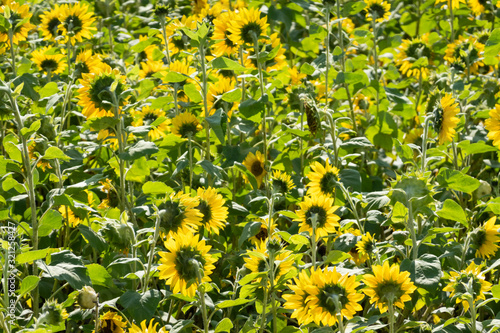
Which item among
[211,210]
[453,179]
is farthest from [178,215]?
[453,179]

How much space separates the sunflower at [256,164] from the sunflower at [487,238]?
3.17 feet

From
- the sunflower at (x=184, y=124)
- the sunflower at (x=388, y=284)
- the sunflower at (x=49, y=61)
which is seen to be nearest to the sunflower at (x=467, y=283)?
the sunflower at (x=388, y=284)

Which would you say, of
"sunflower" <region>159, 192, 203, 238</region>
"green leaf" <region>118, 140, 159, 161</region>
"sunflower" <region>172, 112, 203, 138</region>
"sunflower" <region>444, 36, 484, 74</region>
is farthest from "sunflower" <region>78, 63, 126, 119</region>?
"sunflower" <region>444, 36, 484, 74</region>

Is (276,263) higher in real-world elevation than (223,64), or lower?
lower

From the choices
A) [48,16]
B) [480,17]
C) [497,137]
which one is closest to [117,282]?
[497,137]

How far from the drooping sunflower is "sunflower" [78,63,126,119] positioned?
42.1 inches

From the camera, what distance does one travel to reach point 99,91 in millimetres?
2324

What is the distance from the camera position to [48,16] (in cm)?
348

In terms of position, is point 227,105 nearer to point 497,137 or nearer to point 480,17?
point 497,137

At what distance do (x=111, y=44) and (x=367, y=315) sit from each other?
8.67 ft

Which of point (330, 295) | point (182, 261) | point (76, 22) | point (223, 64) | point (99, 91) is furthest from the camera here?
point (76, 22)

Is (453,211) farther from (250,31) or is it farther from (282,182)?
(250,31)

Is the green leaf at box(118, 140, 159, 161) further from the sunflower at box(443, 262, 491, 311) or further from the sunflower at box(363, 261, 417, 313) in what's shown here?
the sunflower at box(443, 262, 491, 311)

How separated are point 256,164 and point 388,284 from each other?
1.19 metres
